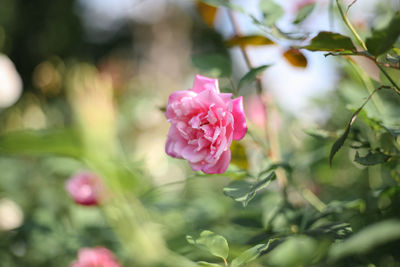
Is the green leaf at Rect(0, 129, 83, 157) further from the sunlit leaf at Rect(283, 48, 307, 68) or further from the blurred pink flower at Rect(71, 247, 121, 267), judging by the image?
the sunlit leaf at Rect(283, 48, 307, 68)

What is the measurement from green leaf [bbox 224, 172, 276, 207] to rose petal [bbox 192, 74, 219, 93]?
10 cm

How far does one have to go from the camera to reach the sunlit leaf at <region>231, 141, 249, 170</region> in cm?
46

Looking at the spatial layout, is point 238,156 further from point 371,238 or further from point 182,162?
point 182,162

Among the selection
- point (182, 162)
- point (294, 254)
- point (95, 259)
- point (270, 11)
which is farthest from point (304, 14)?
point (182, 162)

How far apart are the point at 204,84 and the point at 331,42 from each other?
5.1 inches

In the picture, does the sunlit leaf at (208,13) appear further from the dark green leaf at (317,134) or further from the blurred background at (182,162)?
the dark green leaf at (317,134)

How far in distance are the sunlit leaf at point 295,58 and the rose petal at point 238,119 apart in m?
0.14

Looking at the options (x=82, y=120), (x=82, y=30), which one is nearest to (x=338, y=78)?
(x=82, y=120)

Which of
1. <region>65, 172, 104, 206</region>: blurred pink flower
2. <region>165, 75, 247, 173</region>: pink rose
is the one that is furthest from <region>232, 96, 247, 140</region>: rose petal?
<region>65, 172, 104, 206</region>: blurred pink flower

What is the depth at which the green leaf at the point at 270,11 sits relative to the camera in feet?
1.32

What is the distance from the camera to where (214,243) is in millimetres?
313

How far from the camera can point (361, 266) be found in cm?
35

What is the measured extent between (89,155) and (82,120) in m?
0.63

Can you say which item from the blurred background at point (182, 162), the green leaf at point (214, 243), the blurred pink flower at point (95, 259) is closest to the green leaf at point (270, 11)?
the blurred background at point (182, 162)
